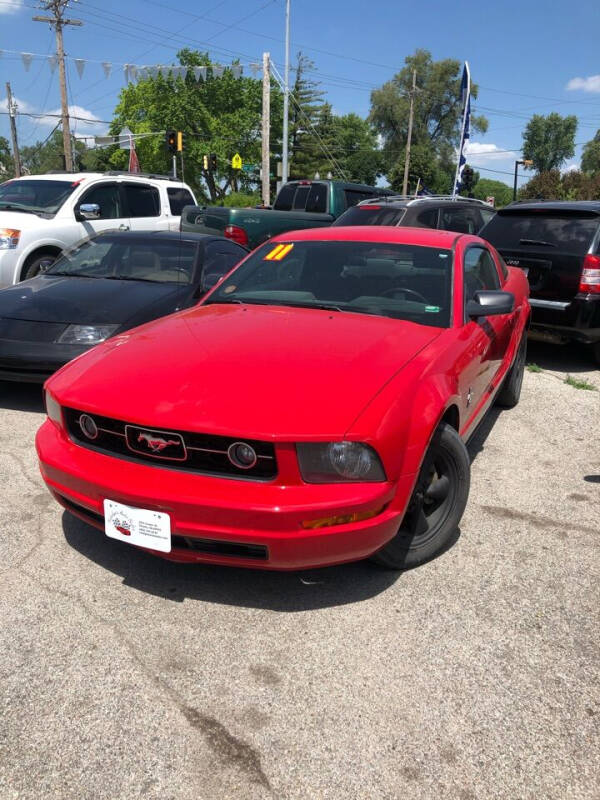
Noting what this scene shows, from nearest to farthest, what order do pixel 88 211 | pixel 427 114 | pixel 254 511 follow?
pixel 254 511 < pixel 88 211 < pixel 427 114

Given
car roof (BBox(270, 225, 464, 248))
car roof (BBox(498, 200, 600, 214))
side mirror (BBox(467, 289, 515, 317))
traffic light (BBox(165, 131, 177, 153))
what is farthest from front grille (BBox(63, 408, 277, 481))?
traffic light (BBox(165, 131, 177, 153))

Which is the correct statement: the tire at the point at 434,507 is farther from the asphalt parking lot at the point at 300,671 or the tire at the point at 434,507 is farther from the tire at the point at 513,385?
the tire at the point at 513,385

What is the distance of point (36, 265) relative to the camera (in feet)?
29.0

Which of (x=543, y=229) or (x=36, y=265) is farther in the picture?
(x=36, y=265)

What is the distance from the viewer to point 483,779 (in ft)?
6.41

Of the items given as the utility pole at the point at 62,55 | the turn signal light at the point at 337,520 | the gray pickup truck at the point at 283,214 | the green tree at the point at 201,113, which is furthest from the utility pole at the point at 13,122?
the turn signal light at the point at 337,520

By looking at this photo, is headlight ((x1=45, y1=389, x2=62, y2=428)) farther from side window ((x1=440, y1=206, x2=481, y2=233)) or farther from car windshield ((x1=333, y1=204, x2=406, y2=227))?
side window ((x1=440, y1=206, x2=481, y2=233))

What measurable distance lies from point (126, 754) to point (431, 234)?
3.39 meters

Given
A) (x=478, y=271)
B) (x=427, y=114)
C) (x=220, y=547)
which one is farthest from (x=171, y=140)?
(x=427, y=114)

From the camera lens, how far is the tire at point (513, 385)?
548cm

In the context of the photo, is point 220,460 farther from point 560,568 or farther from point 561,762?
point 560,568

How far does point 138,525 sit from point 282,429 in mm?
695

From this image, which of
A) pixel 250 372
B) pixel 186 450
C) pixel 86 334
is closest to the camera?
pixel 186 450

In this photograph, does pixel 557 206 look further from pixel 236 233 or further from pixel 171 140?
pixel 171 140
